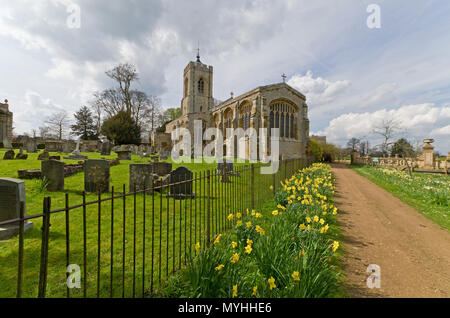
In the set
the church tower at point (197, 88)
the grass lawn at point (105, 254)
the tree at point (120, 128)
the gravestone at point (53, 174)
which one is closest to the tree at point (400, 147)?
the church tower at point (197, 88)

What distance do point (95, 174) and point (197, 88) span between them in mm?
39923

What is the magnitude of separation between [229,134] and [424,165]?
25.4 m

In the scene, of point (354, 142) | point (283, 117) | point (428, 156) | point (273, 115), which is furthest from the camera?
point (354, 142)

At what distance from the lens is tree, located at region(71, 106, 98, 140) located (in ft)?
124

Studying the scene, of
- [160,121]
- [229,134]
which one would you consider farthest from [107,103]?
[229,134]

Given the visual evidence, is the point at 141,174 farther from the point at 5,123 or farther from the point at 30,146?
the point at 5,123

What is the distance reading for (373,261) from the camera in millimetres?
3561

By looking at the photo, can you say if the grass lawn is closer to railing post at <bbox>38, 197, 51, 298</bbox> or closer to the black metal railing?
the black metal railing

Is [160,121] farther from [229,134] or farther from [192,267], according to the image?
Answer: [192,267]

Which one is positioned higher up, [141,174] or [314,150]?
[314,150]

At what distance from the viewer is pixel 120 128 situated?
3153 centimetres

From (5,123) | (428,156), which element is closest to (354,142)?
(428,156)

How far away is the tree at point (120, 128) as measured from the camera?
1235 inches
